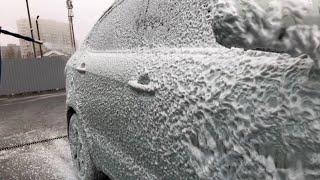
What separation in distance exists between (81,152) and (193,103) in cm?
214

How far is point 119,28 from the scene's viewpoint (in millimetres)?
2895

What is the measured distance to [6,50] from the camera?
19531 mm

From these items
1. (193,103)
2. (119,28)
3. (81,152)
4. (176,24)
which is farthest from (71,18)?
(193,103)

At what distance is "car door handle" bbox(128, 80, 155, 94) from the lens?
1862 mm

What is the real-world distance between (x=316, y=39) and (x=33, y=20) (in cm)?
2303

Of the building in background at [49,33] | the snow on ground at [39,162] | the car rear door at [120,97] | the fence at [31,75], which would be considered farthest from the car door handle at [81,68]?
the building in background at [49,33]

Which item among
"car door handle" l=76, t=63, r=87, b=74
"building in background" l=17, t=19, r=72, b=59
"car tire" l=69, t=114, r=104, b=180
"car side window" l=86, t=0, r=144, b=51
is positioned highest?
"car side window" l=86, t=0, r=144, b=51

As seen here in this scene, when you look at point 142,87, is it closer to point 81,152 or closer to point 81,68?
point 81,68

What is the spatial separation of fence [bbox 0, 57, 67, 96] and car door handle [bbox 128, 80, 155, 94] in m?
14.1

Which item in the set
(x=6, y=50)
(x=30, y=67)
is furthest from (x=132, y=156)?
(x=6, y=50)

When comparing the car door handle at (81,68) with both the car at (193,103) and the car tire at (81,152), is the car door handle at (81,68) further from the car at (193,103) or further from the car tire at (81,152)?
the car tire at (81,152)

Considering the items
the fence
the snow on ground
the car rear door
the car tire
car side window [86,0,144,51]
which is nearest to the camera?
the car rear door

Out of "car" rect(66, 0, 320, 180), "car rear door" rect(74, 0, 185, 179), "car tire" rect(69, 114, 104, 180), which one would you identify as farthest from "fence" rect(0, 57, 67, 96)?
"car" rect(66, 0, 320, 180)

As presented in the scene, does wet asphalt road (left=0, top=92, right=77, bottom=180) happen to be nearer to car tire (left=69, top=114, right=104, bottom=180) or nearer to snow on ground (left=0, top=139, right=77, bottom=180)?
snow on ground (left=0, top=139, right=77, bottom=180)
